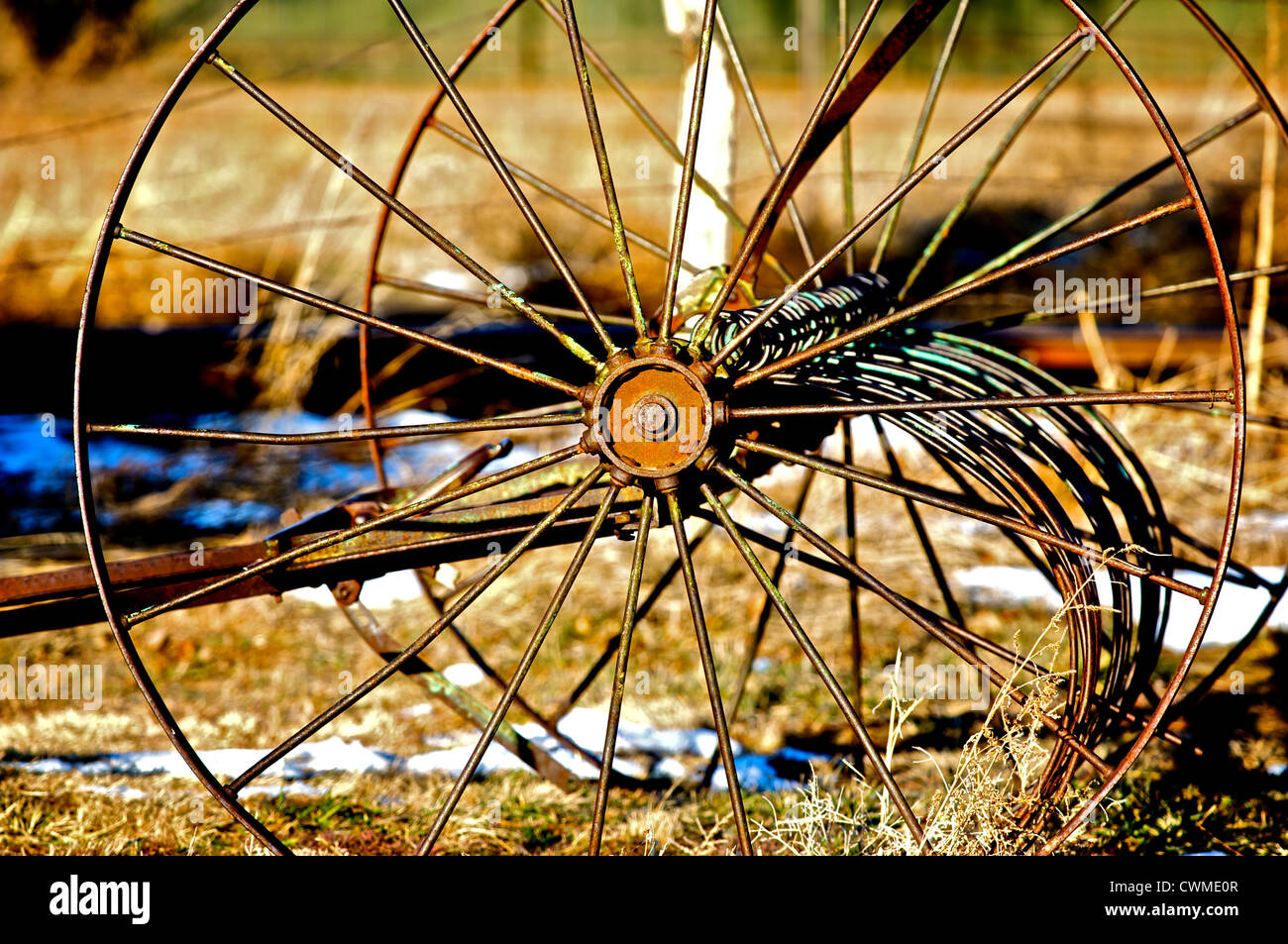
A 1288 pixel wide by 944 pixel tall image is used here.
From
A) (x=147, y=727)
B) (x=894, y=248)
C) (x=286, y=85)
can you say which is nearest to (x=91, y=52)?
(x=286, y=85)

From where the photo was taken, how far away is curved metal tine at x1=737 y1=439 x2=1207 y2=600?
6.76ft

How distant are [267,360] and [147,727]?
308cm

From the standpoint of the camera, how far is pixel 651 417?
7.24 ft

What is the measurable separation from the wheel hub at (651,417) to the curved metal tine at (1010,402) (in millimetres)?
89

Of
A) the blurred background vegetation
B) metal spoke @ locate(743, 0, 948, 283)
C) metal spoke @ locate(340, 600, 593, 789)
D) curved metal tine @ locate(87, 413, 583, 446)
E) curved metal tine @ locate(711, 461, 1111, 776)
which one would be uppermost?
the blurred background vegetation

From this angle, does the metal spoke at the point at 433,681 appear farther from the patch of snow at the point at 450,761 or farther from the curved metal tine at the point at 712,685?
the curved metal tine at the point at 712,685

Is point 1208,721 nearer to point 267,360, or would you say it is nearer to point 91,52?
point 267,360

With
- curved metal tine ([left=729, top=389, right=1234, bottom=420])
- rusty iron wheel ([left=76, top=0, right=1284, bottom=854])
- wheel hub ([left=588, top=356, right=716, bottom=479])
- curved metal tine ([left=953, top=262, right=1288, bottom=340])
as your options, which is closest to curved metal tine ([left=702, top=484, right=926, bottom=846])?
rusty iron wheel ([left=76, top=0, right=1284, bottom=854])

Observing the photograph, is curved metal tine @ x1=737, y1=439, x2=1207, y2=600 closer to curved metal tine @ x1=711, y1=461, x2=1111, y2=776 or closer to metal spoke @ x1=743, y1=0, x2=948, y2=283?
curved metal tine @ x1=711, y1=461, x2=1111, y2=776

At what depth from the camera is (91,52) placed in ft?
41.3

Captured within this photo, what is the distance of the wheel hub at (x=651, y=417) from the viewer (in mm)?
2188

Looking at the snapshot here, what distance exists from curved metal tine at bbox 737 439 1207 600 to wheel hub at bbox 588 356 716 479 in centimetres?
14

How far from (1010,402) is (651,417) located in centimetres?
71

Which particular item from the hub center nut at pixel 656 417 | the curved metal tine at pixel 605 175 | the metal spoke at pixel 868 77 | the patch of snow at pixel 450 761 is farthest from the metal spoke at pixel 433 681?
the metal spoke at pixel 868 77
